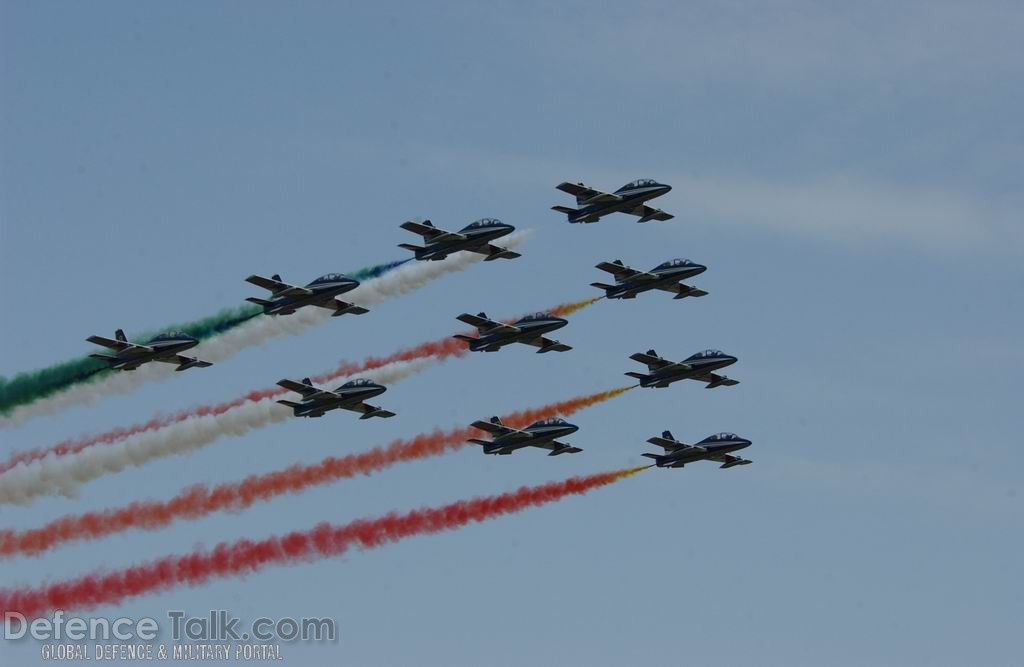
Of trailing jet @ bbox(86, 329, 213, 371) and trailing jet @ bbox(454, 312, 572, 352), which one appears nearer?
trailing jet @ bbox(86, 329, 213, 371)

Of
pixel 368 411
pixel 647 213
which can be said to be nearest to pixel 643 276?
pixel 647 213

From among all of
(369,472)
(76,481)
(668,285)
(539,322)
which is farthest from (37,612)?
(668,285)

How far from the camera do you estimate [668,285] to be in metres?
158

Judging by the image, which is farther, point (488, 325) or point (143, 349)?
point (488, 325)

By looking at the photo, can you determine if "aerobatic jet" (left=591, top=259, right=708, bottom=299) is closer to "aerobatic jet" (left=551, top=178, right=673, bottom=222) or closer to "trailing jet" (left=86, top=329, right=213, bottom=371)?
"aerobatic jet" (left=551, top=178, right=673, bottom=222)

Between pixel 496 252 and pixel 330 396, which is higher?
pixel 496 252

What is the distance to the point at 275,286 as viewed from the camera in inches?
5851

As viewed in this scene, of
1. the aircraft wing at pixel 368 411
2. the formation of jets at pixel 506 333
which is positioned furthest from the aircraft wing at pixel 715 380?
the aircraft wing at pixel 368 411

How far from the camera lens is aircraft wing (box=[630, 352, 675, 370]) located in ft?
517

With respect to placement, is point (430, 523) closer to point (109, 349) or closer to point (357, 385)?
point (357, 385)

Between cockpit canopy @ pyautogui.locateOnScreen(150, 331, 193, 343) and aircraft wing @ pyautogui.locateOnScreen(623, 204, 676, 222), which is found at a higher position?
aircraft wing @ pyautogui.locateOnScreen(623, 204, 676, 222)

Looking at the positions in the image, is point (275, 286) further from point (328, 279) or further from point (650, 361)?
point (650, 361)

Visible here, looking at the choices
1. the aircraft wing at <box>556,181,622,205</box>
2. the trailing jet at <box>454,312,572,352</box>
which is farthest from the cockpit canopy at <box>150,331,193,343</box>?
the aircraft wing at <box>556,181,622,205</box>

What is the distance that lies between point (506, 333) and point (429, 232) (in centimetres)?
896
